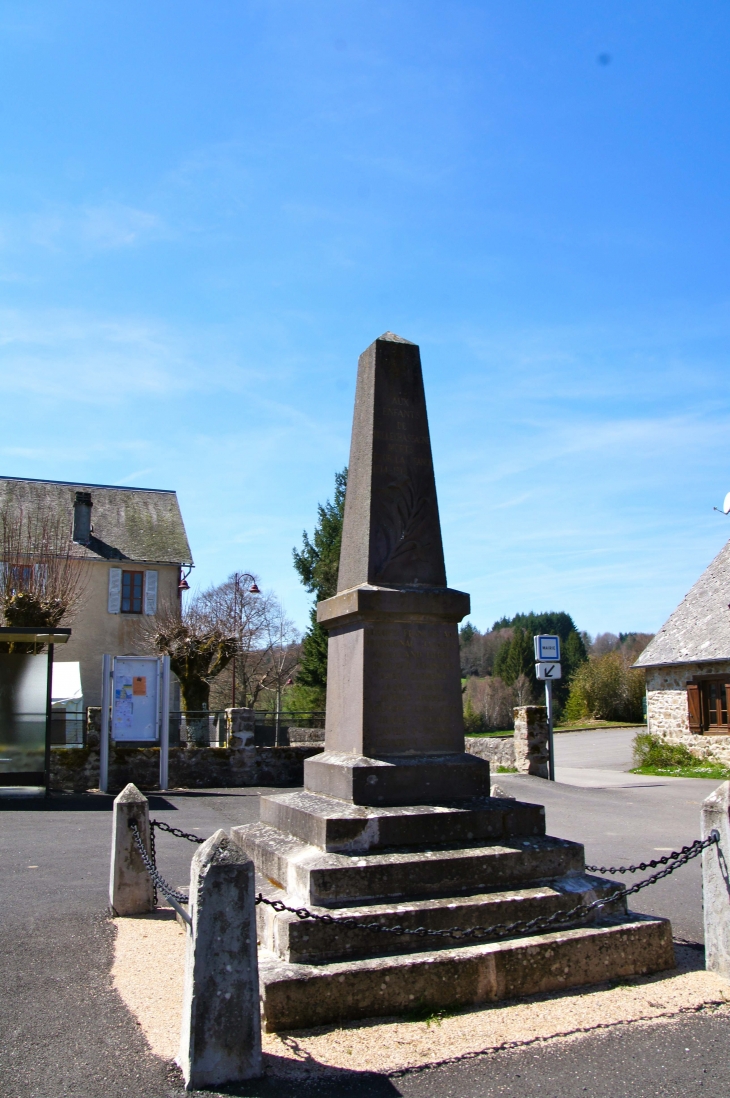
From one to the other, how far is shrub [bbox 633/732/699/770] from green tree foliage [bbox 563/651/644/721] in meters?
20.2

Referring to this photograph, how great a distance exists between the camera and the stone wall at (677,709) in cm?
1923

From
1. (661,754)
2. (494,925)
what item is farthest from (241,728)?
(494,925)

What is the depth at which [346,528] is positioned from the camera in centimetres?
618

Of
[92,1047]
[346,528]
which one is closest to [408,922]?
[92,1047]

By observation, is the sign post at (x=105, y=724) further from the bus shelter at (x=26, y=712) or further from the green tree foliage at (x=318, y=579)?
the green tree foliage at (x=318, y=579)

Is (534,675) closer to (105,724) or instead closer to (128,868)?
(105,724)

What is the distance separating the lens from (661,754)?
65.5 ft

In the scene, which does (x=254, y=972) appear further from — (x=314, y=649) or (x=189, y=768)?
(x=314, y=649)

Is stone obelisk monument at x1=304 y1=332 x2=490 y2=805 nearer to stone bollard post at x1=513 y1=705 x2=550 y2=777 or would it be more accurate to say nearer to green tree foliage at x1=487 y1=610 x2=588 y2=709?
stone bollard post at x1=513 y1=705 x2=550 y2=777

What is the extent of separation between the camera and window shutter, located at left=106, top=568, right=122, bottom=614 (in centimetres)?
2883

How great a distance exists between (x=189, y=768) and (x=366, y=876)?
40.2ft

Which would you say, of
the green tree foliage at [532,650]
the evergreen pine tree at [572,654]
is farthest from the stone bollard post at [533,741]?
the evergreen pine tree at [572,654]

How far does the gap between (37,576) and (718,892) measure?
18937 millimetres

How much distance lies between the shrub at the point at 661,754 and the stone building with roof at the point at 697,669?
234mm
